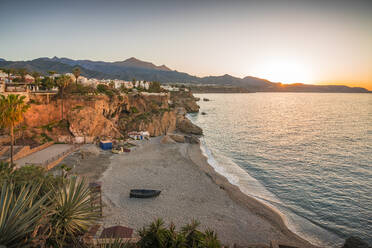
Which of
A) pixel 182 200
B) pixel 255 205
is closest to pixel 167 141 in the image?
pixel 182 200

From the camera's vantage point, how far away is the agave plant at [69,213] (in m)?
6.91

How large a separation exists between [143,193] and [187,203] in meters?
3.92

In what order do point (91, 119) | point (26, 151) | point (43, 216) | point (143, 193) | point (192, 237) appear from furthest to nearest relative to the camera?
point (91, 119) < point (26, 151) < point (143, 193) < point (192, 237) < point (43, 216)

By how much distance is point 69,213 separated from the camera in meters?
7.21

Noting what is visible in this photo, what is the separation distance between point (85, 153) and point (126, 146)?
7.15 m

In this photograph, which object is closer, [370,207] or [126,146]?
[370,207]

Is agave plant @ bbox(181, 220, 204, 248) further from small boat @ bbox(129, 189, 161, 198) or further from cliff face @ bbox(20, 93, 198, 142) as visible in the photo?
cliff face @ bbox(20, 93, 198, 142)

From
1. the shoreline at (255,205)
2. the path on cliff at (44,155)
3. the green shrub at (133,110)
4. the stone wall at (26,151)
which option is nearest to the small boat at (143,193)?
the shoreline at (255,205)

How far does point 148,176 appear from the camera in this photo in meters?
23.5

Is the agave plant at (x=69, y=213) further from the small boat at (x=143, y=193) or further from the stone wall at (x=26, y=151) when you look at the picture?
the stone wall at (x=26, y=151)

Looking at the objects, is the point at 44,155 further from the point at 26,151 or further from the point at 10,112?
the point at 10,112

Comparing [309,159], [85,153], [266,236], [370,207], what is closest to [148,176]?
[85,153]

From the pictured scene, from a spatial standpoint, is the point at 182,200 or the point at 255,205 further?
the point at 255,205

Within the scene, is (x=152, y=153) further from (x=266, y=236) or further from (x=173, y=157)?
(x=266, y=236)
